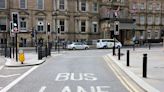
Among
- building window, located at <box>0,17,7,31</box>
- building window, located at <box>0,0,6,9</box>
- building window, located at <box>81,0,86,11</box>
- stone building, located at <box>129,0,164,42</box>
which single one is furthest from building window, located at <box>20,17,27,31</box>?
stone building, located at <box>129,0,164,42</box>

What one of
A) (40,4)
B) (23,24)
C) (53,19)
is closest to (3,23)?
(23,24)

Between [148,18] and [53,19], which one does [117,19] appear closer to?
[53,19]

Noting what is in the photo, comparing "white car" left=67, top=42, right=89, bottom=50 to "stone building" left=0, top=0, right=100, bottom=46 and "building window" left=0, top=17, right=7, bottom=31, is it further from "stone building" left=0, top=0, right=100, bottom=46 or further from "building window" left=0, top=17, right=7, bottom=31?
"building window" left=0, top=17, right=7, bottom=31

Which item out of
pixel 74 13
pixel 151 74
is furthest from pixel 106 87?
pixel 74 13

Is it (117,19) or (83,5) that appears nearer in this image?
(83,5)

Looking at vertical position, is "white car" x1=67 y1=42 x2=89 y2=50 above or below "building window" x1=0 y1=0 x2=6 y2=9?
below

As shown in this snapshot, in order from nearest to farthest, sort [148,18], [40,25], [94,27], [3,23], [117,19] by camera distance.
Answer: [3,23] < [40,25] < [94,27] < [117,19] < [148,18]

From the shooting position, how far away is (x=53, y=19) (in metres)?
67.1

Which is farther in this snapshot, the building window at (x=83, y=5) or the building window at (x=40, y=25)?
the building window at (x=83, y=5)

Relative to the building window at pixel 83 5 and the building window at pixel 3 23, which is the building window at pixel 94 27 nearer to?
the building window at pixel 83 5

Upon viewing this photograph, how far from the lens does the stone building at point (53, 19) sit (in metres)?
63.1

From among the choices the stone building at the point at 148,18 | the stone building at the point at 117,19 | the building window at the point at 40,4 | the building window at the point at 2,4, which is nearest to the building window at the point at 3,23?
the building window at the point at 2,4

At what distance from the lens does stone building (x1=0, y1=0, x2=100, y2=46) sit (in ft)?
207

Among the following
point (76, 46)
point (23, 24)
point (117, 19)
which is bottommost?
point (76, 46)
